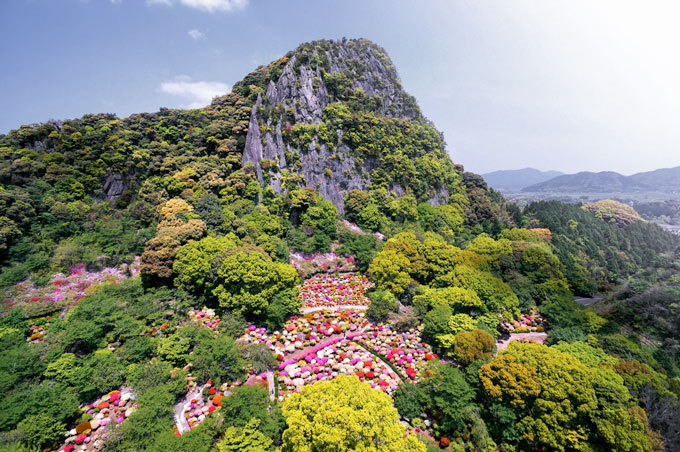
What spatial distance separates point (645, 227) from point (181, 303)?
97455mm

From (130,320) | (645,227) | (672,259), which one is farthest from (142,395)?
(645,227)

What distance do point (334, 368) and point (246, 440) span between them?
27.7 feet

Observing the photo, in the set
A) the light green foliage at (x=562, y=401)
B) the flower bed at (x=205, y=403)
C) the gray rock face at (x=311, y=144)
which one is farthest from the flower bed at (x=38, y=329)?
the light green foliage at (x=562, y=401)

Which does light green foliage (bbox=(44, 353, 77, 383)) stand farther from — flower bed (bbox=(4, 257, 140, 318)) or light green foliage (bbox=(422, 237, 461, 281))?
light green foliage (bbox=(422, 237, 461, 281))

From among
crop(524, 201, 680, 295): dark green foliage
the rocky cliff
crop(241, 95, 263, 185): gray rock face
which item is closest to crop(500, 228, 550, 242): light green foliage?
crop(524, 201, 680, 295): dark green foliage

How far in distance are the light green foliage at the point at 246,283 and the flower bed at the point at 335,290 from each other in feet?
14.9

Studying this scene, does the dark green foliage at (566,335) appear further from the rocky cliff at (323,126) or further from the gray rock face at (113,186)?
the gray rock face at (113,186)

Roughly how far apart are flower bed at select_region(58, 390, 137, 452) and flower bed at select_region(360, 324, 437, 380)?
57.6 ft

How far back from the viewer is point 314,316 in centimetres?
2630

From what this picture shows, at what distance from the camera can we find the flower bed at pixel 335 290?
2950 centimetres

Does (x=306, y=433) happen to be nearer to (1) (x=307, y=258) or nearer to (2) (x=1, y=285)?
(1) (x=307, y=258)

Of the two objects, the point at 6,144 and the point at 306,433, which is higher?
the point at 6,144

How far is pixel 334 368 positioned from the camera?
20078mm

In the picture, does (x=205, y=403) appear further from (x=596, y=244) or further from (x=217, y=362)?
(x=596, y=244)
